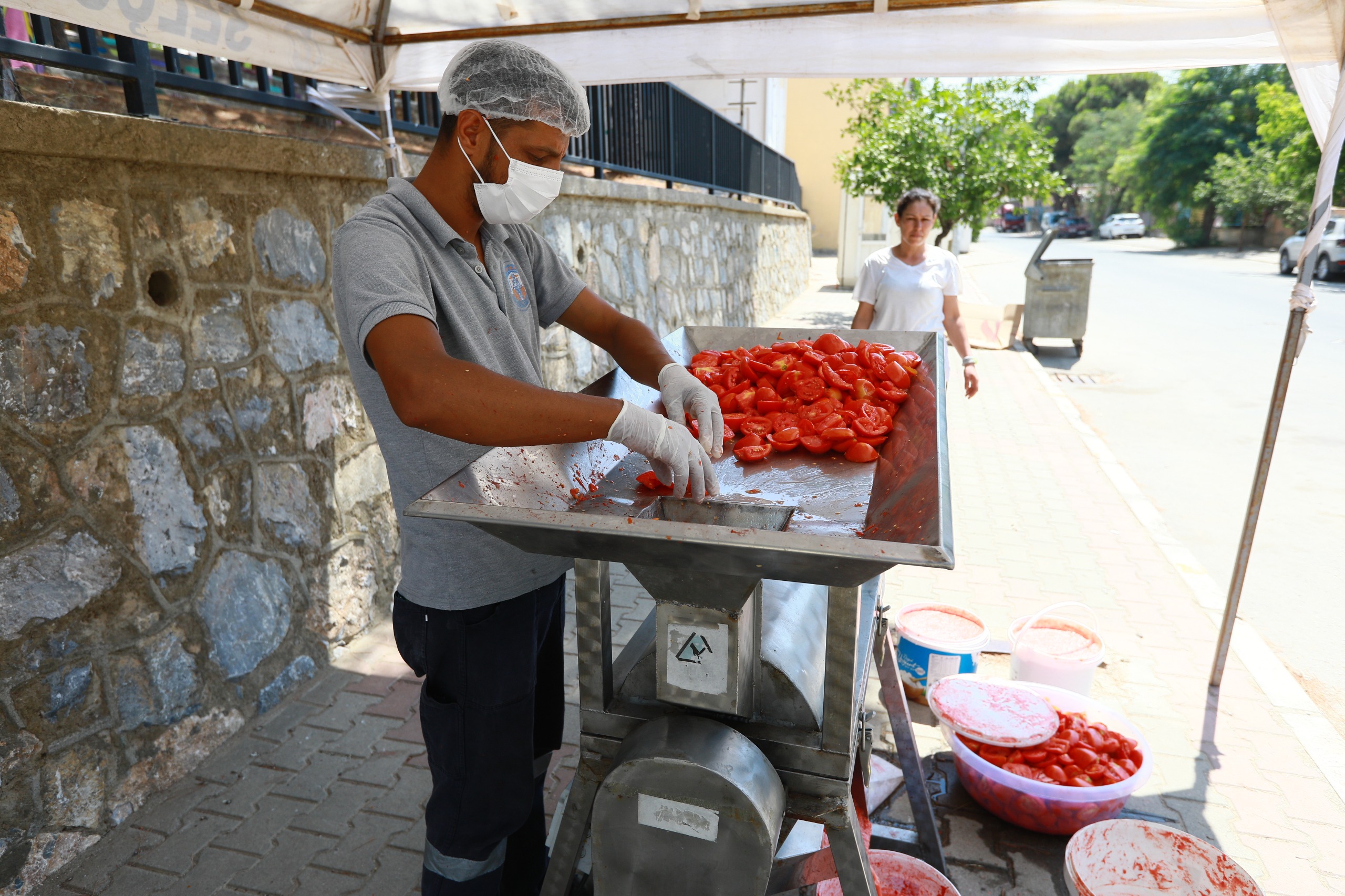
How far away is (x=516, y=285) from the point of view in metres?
2.12

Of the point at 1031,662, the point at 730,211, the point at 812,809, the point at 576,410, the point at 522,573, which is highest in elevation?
the point at 730,211

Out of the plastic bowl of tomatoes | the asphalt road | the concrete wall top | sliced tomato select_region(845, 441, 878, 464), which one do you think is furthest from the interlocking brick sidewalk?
the concrete wall top

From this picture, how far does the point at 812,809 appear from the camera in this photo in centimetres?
165

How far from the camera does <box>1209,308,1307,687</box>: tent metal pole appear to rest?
325cm

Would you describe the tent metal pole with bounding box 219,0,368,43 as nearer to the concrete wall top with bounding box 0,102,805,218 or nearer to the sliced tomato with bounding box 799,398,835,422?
the concrete wall top with bounding box 0,102,805,218

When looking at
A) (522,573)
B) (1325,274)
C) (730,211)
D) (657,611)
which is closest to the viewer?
(657,611)

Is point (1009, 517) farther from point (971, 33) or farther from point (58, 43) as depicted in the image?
point (58, 43)

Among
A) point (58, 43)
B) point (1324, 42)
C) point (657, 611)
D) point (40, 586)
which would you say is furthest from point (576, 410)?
point (1324, 42)

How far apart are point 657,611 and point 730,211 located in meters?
10.4

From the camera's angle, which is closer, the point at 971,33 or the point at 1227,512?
the point at 971,33

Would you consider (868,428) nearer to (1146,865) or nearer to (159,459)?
(1146,865)

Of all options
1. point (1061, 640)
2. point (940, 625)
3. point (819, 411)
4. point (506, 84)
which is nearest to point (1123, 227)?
point (1061, 640)

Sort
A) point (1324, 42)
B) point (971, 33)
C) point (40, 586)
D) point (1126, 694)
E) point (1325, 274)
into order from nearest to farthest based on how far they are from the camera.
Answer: point (40, 586), point (1324, 42), point (971, 33), point (1126, 694), point (1325, 274)

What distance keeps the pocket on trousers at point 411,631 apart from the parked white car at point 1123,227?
58353 millimetres
